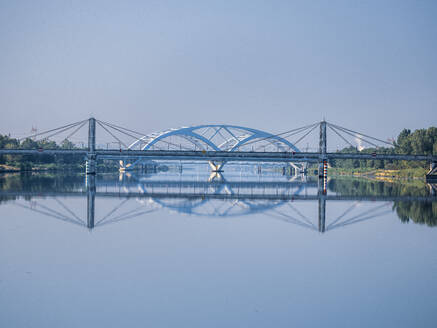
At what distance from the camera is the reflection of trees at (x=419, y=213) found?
1837 centimetres

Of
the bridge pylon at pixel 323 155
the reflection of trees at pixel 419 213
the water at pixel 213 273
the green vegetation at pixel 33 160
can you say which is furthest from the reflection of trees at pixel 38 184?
the bridge pylon at pixel 323 155

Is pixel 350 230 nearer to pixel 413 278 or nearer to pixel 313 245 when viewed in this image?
pixel 313 245

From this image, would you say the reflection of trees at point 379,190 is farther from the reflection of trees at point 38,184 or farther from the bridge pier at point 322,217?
the reflection of trees at point 38,184

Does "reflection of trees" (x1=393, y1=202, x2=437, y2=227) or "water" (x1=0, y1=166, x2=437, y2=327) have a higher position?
"reflection of trees" (x1=393, y1=202, x2=437, y2=227)

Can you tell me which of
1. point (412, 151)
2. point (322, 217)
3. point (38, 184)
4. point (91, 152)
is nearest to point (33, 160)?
point (91, 152)

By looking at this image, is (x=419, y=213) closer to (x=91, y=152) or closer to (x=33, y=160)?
(x=91, y=152)

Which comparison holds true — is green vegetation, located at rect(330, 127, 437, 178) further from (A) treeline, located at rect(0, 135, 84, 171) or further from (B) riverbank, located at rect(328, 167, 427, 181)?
(A) treeline, located at rect(0, 135, 84, 171)

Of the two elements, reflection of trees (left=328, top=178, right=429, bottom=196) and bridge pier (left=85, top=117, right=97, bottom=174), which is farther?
bridge pier (left=85, top=117, right=97, bottom=174)

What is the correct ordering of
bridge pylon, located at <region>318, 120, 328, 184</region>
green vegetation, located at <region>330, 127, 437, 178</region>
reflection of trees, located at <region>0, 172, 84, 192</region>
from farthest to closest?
green vegetation, located at <region>330, 127, 437, 178</region> < bridge pylon, located at <region>318, 120, 328, 184</region> < reflection of trees, located at <region>0, 172, 84, 192</region>

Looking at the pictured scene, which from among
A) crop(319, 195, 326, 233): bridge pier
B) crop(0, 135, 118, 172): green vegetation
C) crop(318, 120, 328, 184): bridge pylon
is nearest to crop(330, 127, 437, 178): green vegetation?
crop(318, 120, 328, 184): bridge pylon

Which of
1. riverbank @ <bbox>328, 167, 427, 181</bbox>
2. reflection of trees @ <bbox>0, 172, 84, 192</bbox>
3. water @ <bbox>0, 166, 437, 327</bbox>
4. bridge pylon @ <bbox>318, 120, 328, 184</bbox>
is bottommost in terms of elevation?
water @ <bbox>0, 166, 437, 327</bbox>

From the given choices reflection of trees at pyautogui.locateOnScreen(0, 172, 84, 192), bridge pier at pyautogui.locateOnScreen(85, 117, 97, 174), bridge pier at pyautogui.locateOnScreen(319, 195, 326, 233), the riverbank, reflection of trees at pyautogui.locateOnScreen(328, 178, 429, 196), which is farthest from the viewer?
the riverbank

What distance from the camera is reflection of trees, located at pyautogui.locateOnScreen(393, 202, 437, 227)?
18367mm

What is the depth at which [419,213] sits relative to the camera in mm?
21016
